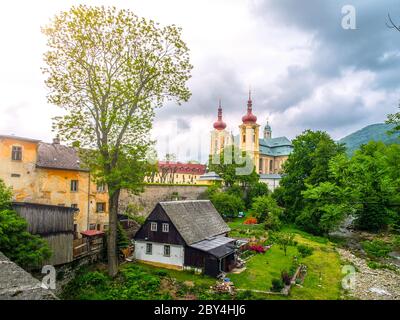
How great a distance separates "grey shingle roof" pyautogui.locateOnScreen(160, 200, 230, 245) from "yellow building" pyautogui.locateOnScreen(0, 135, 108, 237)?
875 centimetres

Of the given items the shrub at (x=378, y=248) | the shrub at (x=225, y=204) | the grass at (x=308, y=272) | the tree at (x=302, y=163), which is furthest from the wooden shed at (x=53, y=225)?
the tree at (x=302, y=163)

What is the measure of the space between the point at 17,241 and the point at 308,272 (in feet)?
62.2

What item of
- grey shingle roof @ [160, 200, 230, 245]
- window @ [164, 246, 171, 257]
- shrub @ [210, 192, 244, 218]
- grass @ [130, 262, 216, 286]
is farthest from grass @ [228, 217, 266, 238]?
grass @ [130, 262, 216, 286]

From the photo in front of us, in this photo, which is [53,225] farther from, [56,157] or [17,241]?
[56,157]

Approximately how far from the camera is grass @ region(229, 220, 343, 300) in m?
16.2

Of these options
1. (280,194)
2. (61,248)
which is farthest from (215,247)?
(280,194)

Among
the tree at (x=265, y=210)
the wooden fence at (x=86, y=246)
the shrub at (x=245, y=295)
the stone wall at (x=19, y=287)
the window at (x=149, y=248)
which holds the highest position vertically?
the stone wall at (x=19, y=287)

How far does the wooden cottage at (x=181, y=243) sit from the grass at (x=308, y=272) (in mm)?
1700

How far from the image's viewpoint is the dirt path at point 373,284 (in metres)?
16.4

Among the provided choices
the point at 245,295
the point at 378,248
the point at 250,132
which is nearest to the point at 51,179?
the point at 245,295

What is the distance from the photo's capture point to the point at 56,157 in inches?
984

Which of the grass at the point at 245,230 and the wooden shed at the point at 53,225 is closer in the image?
the wooden shed at the point at 53,225

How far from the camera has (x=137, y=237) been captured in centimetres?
2280

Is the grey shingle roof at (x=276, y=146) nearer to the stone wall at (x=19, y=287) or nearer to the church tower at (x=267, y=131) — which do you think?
the church tower at (x=267, y=131)
